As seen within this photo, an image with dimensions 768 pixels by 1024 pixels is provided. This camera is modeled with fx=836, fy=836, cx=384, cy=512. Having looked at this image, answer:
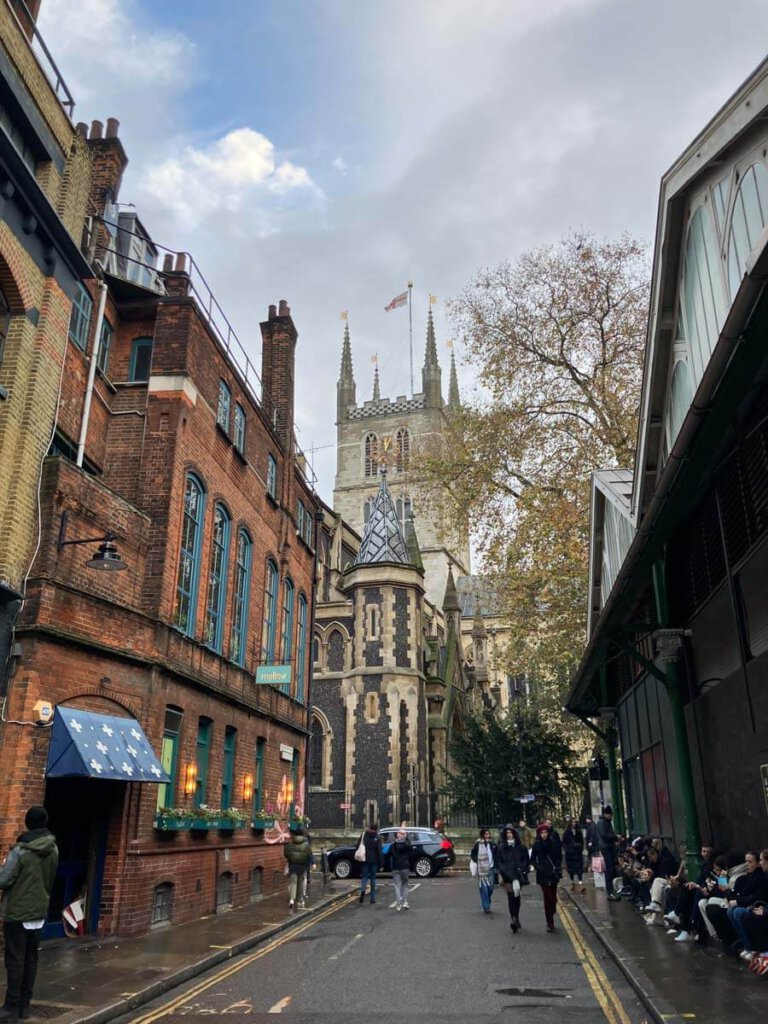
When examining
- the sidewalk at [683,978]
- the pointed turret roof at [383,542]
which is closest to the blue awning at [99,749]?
the sidewalk at [683,978]

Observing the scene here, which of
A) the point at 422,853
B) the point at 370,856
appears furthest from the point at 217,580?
the point at 422,853

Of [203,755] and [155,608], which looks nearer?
[155,608]

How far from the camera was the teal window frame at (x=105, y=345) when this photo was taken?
52.0 ft

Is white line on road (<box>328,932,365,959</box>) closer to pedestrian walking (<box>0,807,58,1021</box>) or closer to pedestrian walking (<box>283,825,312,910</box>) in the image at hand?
pedestrian walking (<box>283,825,312,910</box>)

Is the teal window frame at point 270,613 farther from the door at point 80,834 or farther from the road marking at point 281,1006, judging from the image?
the road marking at point 281,1006

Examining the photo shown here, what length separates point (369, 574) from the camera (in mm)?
38469

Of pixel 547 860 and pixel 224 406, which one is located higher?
pixel 224 406

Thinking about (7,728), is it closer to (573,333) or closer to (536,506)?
(536,506)

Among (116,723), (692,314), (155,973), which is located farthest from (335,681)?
(692,314)

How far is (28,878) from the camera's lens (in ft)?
23.8

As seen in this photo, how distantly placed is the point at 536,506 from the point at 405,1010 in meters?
17.1

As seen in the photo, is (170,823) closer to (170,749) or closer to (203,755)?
(170,749)

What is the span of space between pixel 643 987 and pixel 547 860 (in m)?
4.53

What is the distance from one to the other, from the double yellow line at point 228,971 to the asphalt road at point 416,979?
12 mm
